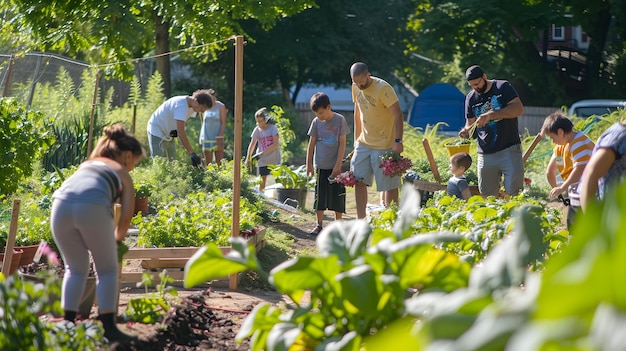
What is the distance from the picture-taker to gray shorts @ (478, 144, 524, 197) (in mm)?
9156

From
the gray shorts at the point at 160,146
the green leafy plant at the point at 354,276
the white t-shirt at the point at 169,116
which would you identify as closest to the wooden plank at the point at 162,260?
the green leafy plant at the point at 354,276

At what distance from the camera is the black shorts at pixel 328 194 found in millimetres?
10359

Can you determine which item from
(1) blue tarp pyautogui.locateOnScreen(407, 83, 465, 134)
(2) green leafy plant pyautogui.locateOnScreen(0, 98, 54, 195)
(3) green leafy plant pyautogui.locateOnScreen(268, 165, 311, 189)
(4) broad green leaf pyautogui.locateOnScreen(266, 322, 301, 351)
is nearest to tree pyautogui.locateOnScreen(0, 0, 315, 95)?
(3) green leafy plant pyautogui.locateOnScreen(268, 165, 311, 189)

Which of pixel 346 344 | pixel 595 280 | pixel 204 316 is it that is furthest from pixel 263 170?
pixel 595 280

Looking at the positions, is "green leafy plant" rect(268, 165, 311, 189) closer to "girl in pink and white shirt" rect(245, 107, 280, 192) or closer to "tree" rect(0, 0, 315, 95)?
"girl in pink and white shirt" rect(245, 107, 280, 192)

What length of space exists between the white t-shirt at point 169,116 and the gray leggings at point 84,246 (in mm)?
6906

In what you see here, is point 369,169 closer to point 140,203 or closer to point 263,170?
point 140,203

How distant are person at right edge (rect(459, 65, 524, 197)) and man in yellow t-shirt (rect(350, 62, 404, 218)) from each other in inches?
29.7

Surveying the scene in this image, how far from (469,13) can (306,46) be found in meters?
5.92

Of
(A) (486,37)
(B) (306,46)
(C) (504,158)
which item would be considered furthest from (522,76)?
(C) (504,158)

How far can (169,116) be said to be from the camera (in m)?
12.0

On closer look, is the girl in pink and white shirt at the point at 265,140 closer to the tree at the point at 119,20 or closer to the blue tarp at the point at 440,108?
the tree at the point at 119,20

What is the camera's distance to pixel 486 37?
1224 inches

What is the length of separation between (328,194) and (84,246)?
219 inches
